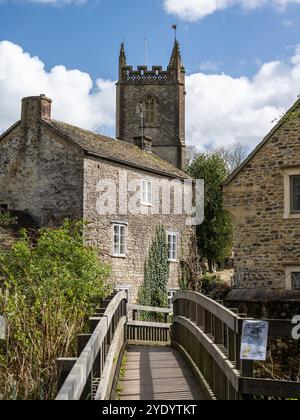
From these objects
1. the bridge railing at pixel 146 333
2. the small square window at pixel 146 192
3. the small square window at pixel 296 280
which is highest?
the small square window at pixel 146 192

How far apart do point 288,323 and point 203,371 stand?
3599 mm

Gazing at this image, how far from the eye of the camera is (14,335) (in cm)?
831

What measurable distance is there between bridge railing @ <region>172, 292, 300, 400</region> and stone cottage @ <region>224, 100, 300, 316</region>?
24.9 ft

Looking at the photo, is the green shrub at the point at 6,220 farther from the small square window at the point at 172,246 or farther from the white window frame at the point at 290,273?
the white window frame at the point at 290,273

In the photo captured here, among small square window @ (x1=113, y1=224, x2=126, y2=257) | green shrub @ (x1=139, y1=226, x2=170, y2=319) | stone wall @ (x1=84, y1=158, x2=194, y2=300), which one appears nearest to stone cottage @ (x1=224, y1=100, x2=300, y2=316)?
stone wall @ (x1=84, y1=158, x2=194, y2=300)

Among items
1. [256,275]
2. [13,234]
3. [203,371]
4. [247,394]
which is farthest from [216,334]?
[13,234]

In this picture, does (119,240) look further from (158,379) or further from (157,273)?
(158,379)

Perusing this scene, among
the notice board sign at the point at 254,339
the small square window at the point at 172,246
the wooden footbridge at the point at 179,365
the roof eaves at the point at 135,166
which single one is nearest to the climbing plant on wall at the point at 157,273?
the small square window at the point at 172,246

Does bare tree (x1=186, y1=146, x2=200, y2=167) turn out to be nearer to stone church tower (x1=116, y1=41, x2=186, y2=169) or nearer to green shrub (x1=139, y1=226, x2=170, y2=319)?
stone church tower (x1=116, y1=41, x2=186, y2=169)

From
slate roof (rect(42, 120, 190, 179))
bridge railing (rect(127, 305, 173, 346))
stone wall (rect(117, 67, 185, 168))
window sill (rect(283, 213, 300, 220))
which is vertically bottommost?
bridge railing (rect(127, 305, 173, 346))

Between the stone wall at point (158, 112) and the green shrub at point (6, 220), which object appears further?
the stone wall at point (158, 112)

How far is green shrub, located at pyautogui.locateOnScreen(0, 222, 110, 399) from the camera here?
6.85 m

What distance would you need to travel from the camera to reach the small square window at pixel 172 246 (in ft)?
106

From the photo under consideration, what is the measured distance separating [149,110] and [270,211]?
124 ft
